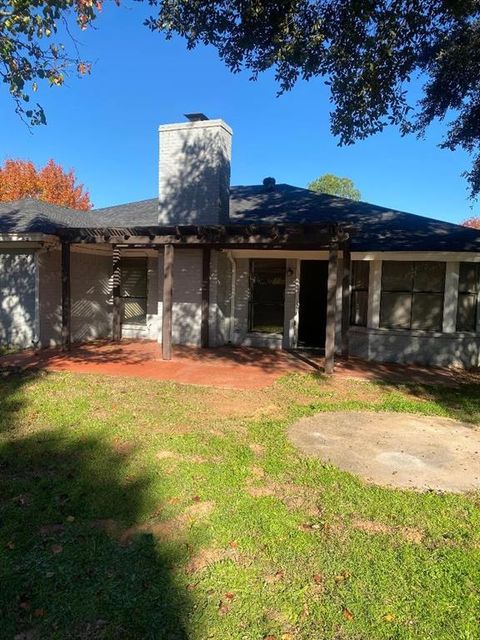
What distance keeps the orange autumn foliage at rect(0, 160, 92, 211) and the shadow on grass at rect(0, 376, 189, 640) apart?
95.4ft

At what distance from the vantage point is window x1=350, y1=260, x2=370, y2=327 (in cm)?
1088

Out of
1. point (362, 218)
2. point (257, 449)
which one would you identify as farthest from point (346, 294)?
point (257, 449)

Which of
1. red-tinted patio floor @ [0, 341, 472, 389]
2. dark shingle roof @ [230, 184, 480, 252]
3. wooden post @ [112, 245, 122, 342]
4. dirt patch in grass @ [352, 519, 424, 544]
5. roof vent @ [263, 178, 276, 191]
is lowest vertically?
dirt patch in grass @ [352, 519, 424, 544]

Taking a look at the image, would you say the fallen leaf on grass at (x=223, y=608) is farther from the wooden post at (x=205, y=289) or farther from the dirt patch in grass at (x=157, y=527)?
the wooden post at (x=205, y=289)

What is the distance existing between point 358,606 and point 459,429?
3.92 metres

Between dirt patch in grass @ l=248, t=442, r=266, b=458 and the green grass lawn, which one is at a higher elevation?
dirt patch in grass @ l=248, t=442, r=266, b=458

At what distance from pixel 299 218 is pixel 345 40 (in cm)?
493

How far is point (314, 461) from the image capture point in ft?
15.3

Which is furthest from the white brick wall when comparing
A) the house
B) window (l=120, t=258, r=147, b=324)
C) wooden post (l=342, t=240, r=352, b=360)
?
wooden post (l=342, t=240, r=352, b=360)

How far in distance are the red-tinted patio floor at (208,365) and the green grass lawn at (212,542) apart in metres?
2.77

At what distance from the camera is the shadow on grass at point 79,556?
8.21 ft

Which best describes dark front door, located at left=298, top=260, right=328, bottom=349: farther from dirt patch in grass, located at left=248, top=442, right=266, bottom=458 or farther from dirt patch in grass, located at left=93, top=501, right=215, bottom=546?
dirt patch in grass, located at left=93, top=501, right=215, bottom=546

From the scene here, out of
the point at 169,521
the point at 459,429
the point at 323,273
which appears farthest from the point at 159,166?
the point at 169,521

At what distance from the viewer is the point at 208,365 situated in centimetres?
943
